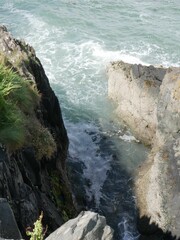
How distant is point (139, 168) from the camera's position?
21703mm

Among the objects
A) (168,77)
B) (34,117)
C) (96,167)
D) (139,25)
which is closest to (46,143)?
(34,117)

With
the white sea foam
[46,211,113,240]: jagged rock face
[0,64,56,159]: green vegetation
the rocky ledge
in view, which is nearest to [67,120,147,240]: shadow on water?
the white sea foam

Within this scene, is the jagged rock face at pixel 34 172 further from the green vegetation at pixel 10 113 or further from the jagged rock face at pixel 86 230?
the jagged rock face at pixel 86 230

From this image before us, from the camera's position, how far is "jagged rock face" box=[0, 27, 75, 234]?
34.8 feet

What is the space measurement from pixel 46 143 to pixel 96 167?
342 inches

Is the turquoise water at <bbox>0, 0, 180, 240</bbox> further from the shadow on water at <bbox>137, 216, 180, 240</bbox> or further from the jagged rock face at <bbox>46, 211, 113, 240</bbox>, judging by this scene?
the jagged rock face at <bbox>46, 211, 113, 240</bbox>

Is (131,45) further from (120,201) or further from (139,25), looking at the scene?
(120,201)

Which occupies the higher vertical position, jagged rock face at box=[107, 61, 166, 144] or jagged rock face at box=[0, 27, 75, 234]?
jagged rock face at box=[0, 27, 75, 234]

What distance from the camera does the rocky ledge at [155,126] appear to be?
Result: 18125mm

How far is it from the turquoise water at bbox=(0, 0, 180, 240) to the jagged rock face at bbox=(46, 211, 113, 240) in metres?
10.6

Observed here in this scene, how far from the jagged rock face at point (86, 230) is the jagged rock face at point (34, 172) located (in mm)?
2506

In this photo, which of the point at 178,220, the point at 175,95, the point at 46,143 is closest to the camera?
the point at 46,143

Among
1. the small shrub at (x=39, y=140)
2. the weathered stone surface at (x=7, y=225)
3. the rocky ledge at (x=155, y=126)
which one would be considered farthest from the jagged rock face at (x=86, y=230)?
the rocky ledge at (x=155, y=126)

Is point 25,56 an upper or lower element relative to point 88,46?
upper
